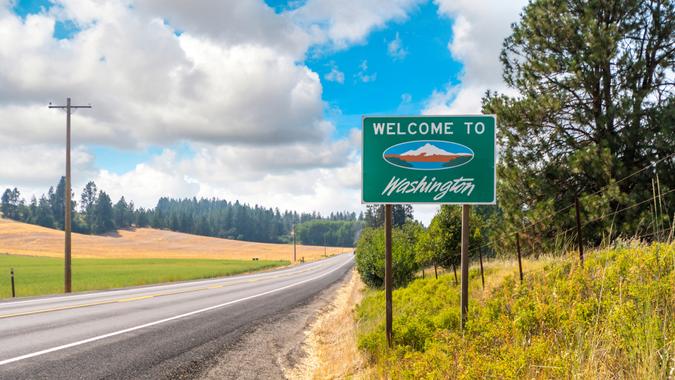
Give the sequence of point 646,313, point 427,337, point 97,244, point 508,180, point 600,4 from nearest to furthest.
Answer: point 646,313 → point 427,337 → point 600,4 → point 508,180 → point 97,244

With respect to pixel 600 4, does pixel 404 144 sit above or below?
below

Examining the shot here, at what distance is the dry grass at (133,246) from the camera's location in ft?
333

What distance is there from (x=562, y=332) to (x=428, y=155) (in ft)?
9.50

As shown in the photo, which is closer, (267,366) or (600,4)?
(267,366)

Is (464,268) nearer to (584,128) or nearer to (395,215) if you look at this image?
(584,128)

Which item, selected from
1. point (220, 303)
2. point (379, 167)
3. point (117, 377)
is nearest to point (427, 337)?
point (379, 167)

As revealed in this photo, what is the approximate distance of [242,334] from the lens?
387 inches

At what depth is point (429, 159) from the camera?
666 centimetres

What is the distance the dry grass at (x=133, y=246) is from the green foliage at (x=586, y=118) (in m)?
82.4

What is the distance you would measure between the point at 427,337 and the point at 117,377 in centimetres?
434

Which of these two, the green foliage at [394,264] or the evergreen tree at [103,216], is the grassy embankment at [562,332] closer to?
the green foliage at [394,264]

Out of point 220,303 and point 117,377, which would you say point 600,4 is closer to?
point 220,303

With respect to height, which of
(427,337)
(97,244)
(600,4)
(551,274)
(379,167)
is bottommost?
(97,244)

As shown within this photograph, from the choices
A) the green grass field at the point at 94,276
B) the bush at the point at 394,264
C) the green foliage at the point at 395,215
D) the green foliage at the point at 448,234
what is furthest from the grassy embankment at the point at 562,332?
the green foliage at the point at 395,215
